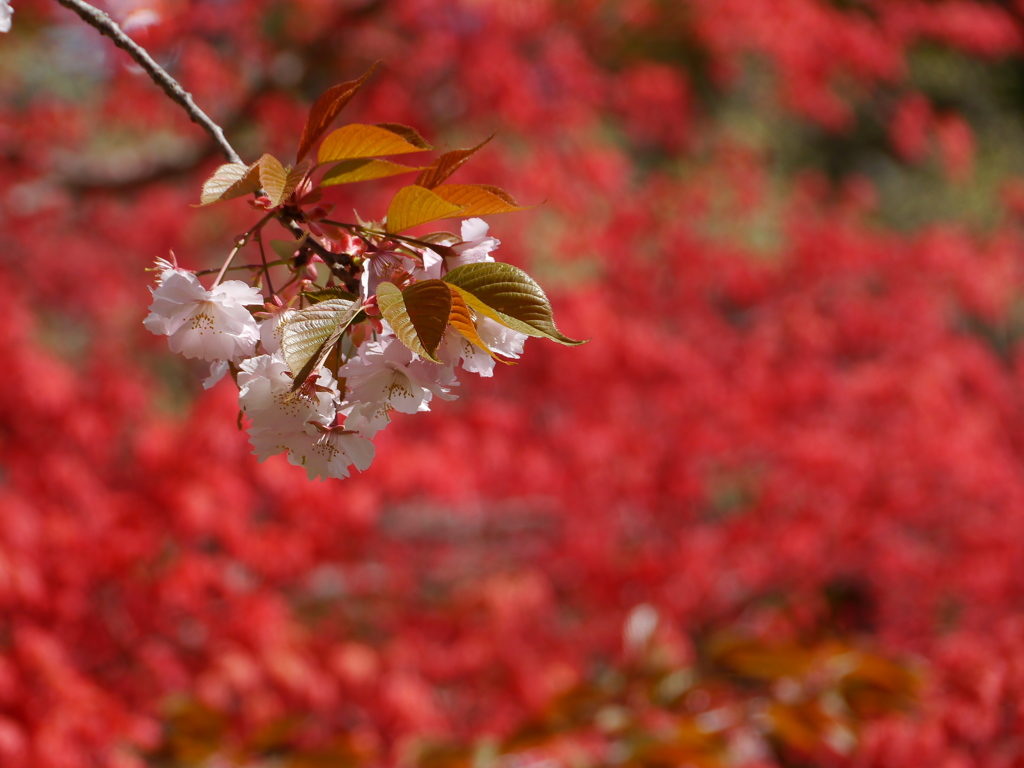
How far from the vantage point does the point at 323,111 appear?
69cm

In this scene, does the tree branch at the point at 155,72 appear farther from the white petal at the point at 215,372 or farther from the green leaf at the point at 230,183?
the white petal at the point at 215,372

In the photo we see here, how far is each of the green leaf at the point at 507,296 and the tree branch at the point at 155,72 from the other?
0.70 ft

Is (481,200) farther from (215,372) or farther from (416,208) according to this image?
(215,372)

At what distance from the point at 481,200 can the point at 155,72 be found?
1.02 ft

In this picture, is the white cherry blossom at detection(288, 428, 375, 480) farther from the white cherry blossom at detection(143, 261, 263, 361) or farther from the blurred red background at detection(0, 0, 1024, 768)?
the blurred red background at detection(0, 0, 1024, 768)

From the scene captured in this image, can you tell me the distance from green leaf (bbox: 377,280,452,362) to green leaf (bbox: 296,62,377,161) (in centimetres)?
17

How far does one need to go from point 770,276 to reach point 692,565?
1654mm

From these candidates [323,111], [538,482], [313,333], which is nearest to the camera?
[313,333]

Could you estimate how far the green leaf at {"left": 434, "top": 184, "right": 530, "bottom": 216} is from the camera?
652 millimetres

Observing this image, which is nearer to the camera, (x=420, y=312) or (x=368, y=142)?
(x=420, y=312)

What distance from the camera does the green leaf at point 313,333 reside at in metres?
0.56

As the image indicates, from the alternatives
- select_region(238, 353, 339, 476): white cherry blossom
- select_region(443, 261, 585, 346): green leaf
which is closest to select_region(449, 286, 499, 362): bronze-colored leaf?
select_region(443, 261, 585, 346): green leaf

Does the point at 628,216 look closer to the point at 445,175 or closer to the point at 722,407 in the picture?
the point at 722,407

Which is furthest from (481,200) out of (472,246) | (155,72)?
(155,72)
